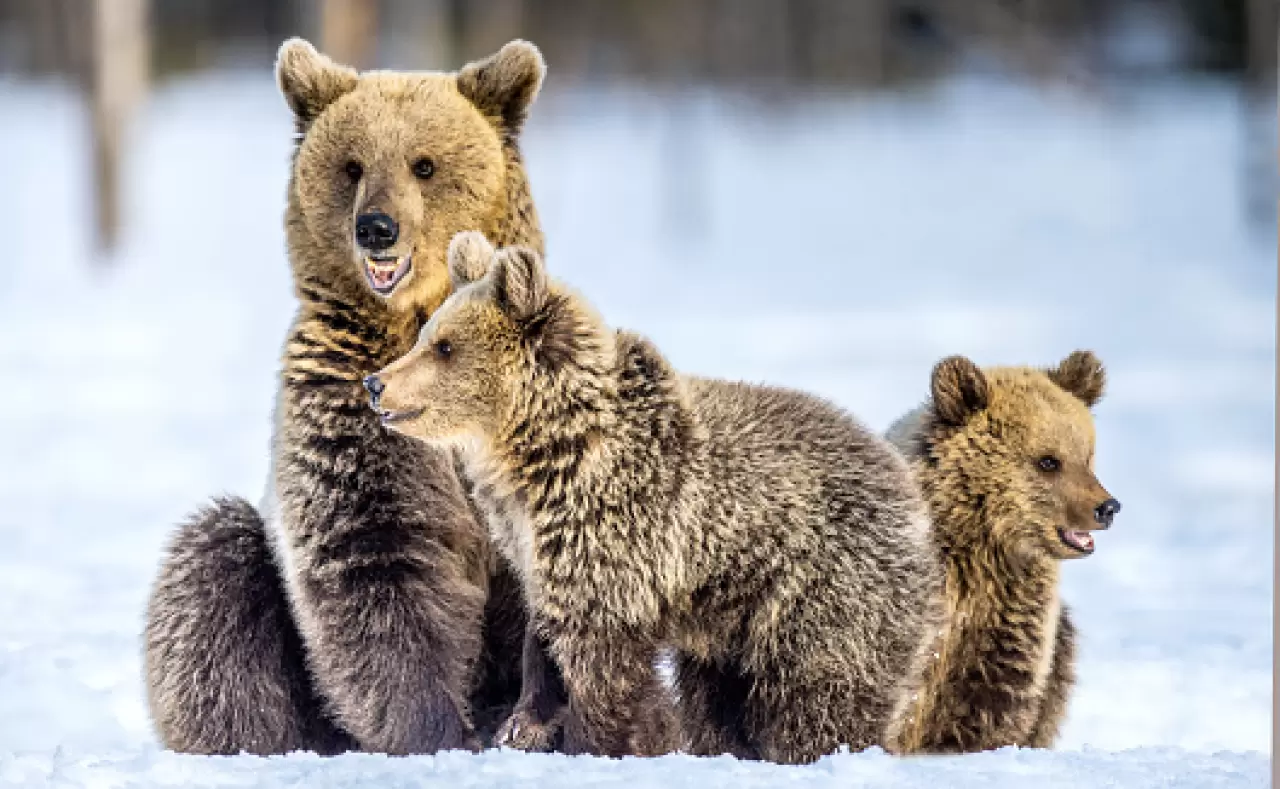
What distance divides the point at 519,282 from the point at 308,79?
0.96 meters

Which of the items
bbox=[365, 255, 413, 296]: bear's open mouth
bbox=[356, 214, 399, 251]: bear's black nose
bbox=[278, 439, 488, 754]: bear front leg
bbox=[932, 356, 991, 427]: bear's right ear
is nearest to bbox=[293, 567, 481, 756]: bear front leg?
bbox=[278, 439, 488, 754]: bear front leg

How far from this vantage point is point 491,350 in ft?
15.2

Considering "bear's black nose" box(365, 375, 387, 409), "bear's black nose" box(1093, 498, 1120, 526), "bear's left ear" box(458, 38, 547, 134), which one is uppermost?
"bear's left ear" box(458, 38, 547, 134)

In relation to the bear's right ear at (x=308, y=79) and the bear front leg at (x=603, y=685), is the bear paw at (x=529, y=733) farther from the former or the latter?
the bear's right ear at (x=308, y=79)

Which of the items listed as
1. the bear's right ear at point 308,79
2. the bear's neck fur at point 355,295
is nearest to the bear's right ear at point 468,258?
the bear's neck fur at point 355,295

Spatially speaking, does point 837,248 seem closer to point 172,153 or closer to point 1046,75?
point 1046,75

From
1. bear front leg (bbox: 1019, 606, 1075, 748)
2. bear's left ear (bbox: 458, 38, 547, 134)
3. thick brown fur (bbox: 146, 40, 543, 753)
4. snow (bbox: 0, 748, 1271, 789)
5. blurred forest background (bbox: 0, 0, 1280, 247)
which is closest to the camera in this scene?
snow (bbox: 0, 748, 1271, 789)

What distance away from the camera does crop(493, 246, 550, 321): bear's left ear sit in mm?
4570

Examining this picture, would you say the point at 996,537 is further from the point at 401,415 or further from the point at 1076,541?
the point at 401,415

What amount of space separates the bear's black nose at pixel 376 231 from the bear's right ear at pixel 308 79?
49 cm

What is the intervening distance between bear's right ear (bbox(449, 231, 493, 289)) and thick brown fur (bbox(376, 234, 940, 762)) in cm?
8

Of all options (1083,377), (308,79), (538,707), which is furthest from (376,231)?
(1083,377)

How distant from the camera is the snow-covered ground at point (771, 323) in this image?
235 inches

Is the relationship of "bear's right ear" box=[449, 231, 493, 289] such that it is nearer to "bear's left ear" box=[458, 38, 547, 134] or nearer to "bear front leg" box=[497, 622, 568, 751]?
"bear's left ear" box=[458, 38, 547, 134]
